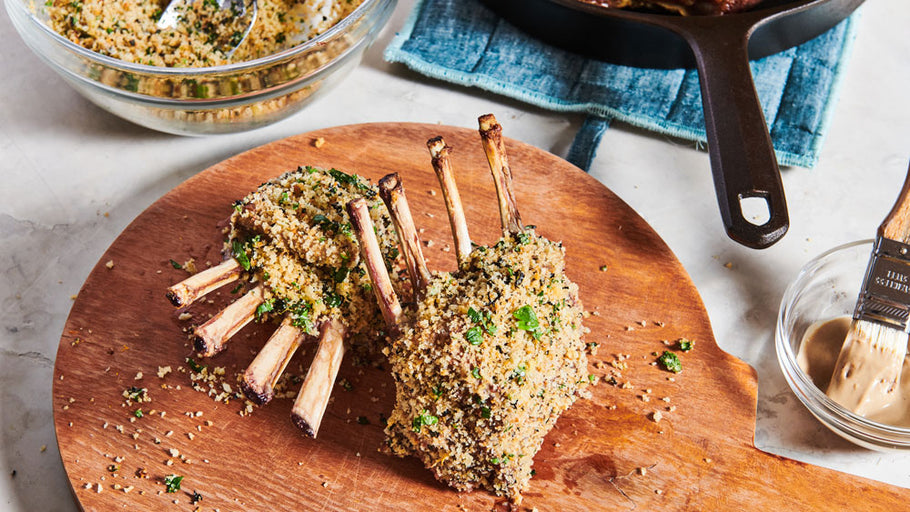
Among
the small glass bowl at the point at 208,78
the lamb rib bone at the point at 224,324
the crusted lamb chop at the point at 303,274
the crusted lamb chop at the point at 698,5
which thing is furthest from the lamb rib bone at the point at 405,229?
the crusted lamb chop at the point at 698,5

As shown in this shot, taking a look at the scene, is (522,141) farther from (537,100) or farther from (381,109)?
(381,109)

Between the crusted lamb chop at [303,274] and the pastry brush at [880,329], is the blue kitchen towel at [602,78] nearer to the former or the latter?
the pastry brush at [880,329]

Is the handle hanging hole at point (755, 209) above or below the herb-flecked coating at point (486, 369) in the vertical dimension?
above

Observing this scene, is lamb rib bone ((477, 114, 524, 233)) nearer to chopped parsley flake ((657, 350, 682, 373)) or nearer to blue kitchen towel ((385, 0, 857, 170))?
chopped parsley flake ((657, 350, 682, 373))

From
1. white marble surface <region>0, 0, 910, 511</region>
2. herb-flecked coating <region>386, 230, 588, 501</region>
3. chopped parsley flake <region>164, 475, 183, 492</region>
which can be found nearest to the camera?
herb-flecked coating <region>386, 230, 588, 501</region>

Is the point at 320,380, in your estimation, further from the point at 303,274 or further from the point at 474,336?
the point at 474,336

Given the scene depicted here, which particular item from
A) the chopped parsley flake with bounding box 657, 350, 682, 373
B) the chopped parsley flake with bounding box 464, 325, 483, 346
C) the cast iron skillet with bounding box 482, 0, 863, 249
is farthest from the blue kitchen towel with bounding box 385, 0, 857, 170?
the chopped parsley flake with bounding box 464, 325, 483, 346
